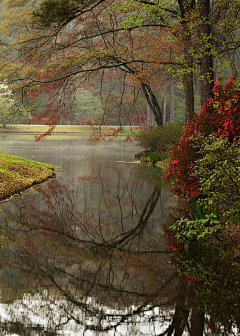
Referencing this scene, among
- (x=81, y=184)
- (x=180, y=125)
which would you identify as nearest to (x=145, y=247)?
(x=81, y=184)

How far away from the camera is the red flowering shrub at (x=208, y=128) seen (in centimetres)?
981

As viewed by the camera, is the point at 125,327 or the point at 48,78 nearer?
the point at 125,327

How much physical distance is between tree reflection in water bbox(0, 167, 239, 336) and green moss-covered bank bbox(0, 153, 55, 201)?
265 centimetres

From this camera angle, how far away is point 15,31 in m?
17.9

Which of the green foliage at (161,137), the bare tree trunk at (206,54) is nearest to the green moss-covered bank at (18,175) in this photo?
the bare tree trunk at (206,54)

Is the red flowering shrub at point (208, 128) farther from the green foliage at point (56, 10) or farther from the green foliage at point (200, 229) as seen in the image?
the green foliage at point (56, 10)

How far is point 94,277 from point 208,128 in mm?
5305

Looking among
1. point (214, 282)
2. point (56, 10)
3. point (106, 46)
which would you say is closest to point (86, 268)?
point (214, 282)

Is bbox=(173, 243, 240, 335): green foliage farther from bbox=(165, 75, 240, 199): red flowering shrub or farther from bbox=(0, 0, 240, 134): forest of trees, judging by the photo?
bbox=(0, 0, 240, 134): forest of trees

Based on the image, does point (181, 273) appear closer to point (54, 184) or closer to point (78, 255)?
point (78, 255)

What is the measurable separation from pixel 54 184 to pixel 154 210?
572cm

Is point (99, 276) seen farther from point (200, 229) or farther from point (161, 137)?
Answer: point (161, 137)

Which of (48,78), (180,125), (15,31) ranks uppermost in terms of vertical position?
(15,31)

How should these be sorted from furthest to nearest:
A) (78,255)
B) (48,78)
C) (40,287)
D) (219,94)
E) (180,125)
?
(180,125), (48,78), (219,94), (78,255), (40,287)
